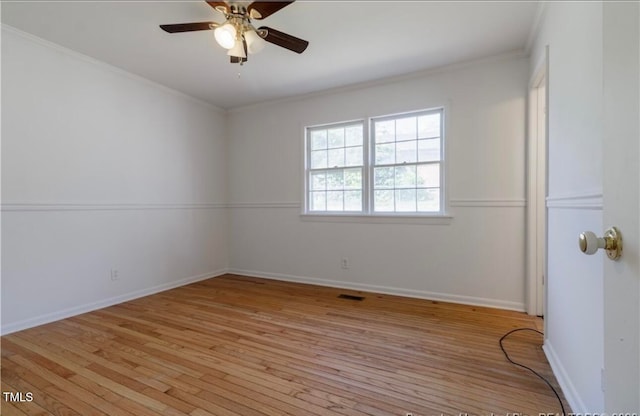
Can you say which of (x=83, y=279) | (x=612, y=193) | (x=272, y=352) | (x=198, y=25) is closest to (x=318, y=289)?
(x=272, y=352)

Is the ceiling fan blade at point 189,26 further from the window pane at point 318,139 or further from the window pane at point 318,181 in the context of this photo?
the window pane at point 318,181

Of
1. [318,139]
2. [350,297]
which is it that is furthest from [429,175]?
[350,297]

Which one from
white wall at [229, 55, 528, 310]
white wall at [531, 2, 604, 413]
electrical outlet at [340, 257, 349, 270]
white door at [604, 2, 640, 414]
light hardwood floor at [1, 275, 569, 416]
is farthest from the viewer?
electrical outlet at [340, 257, 349, 270]

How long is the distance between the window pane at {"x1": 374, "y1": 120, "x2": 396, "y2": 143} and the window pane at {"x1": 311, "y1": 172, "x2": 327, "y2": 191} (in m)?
0.87

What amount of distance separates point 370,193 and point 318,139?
3.52 feet

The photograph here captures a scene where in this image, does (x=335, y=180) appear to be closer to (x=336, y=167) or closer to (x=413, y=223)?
(x=336, y=167)

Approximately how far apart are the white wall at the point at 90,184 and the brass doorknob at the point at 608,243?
3.69m

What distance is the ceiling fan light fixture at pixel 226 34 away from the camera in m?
1.97

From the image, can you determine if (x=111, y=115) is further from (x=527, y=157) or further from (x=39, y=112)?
(x=527, y=157)

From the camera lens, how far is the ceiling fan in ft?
6.25

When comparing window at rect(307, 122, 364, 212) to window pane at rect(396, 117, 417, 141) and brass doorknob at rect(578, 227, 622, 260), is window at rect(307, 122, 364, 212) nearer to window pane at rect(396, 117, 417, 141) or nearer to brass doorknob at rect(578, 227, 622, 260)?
window pane at rect(396, 117, 417, 141)

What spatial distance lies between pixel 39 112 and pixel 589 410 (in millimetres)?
4378

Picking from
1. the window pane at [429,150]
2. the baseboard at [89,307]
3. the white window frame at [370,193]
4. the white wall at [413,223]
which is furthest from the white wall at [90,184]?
the window pane at [429,150]

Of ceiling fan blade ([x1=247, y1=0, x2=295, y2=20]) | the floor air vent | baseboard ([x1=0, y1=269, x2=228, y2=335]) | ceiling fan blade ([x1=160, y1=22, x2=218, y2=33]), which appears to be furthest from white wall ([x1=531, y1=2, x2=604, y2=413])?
baseboard ([x1=0, y1=269, x2=228, y2=335])
